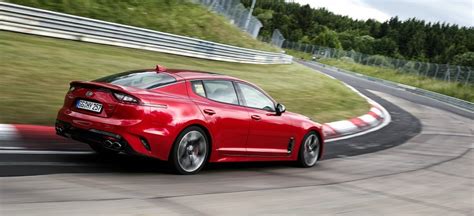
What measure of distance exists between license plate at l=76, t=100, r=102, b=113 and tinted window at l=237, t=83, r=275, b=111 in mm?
2188

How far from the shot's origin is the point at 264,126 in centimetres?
834

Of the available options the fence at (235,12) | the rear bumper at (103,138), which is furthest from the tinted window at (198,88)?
the fence at (235,12)

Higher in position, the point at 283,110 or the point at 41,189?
the point at 283,110

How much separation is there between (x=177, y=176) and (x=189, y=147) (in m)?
0.38

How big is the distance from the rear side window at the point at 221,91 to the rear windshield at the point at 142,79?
546mm

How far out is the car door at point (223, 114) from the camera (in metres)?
7.40

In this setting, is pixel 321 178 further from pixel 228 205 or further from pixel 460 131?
pixel 460 131

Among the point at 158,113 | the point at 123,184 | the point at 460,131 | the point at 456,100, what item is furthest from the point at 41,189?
the point at 456,100

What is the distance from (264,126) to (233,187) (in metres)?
1.59

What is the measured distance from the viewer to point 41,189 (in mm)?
5621

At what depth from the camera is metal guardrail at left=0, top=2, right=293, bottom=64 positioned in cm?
1833

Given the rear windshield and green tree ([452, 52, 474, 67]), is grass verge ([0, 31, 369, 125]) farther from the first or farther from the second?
green tree ([452, 52, 474, 67])

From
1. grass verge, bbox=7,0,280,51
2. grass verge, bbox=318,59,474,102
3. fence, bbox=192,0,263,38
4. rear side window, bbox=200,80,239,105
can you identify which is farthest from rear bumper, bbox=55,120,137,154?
grass verge, bbox=318,59,474,102

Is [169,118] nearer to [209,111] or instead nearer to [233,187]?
[209,111]
